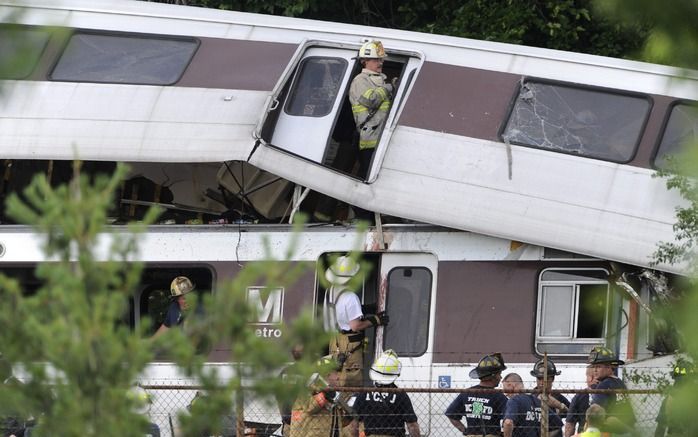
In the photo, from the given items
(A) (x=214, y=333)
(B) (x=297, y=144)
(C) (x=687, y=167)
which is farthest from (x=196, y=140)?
(C) (x=687, y=167)

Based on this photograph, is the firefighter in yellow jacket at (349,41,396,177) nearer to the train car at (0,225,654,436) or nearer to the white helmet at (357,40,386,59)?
the white helmet at (357,40,386,59)

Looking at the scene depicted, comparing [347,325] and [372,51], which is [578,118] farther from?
[347,325]

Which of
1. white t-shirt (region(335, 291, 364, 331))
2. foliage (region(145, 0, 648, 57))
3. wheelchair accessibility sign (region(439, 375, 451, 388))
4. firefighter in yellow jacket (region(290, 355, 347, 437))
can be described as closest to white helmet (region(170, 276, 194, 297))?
white t-shirt (region(335, 291, 364, 331))

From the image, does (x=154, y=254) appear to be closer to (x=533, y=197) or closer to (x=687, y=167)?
(x=533, y=197)

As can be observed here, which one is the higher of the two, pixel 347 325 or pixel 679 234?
pixel 679 234

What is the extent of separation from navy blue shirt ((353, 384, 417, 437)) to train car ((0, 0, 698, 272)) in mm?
1960

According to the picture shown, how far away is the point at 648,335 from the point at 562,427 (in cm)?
145

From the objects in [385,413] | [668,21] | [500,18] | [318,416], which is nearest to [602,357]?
[385,413]

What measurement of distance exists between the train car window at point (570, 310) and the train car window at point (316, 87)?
266cm

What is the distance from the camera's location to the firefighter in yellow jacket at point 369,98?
42.8 feet

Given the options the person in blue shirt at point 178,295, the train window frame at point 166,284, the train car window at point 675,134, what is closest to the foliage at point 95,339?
the train window frame at point 166,284

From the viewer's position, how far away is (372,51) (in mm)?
13023

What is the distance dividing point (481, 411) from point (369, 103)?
129 inches

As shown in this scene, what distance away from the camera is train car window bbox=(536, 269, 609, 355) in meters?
12.5
